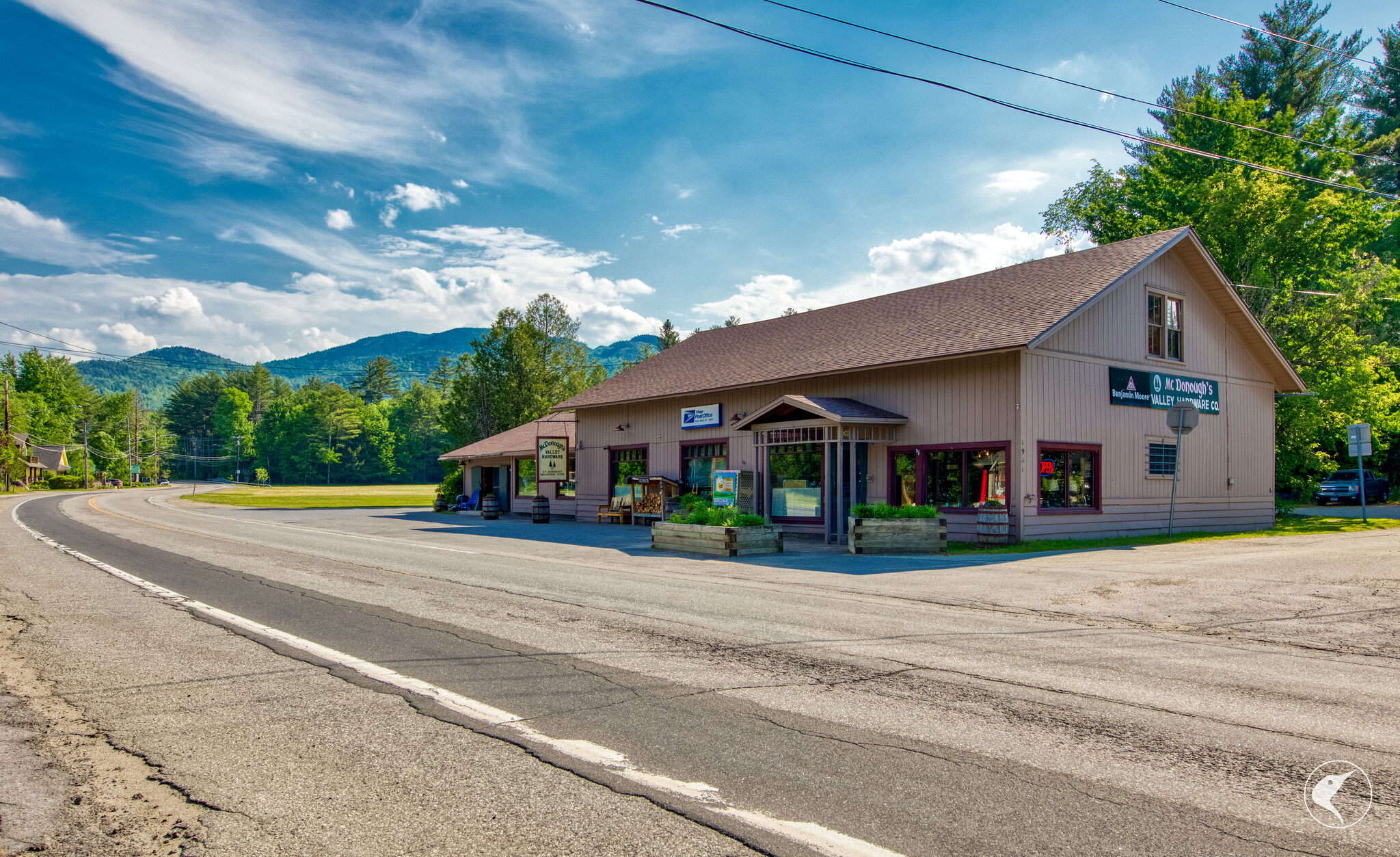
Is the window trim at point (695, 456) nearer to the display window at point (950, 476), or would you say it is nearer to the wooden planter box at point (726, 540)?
the display window at point (950, 476)

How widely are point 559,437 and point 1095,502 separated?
21.6 m

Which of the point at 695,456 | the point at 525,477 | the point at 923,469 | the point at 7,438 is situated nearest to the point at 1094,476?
the point at 923,469

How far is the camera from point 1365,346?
2962cm

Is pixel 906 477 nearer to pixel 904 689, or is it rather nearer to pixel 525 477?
pixel 904 689

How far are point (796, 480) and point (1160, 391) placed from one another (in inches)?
388

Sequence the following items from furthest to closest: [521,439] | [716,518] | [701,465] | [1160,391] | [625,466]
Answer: [521,439], [625,466], [701,465], [1160,391], [716,518]

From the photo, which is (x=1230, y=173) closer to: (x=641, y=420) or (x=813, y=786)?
(x=641, y=420)

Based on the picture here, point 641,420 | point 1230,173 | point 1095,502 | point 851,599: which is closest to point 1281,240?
point 1230,173

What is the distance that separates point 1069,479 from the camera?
19984 millimetres

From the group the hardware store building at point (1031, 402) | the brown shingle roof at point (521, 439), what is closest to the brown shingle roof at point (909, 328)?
the hardware store building at point (1031, 402)

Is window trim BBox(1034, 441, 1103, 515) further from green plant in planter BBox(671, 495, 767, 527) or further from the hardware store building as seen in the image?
green plant in planter BBox(671, 495, 767, 527)

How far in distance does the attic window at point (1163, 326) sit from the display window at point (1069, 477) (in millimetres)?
4019

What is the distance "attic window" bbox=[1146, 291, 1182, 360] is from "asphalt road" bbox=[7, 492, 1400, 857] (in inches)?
357

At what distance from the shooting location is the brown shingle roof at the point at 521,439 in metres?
36.9
